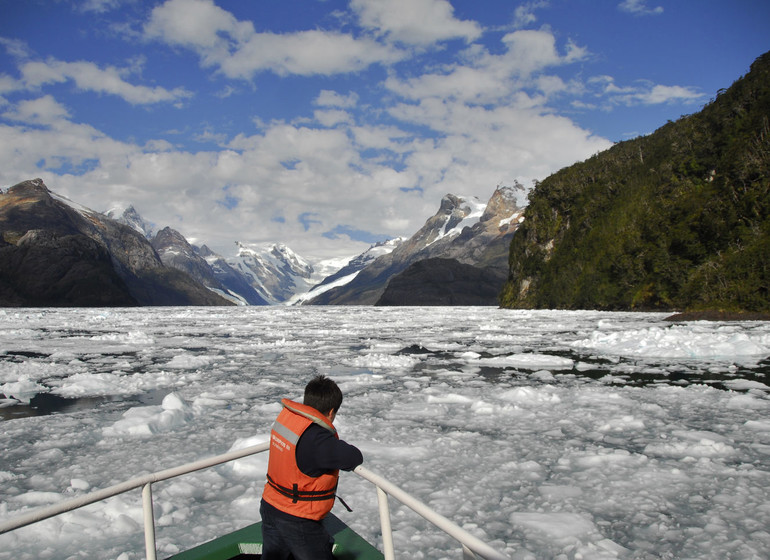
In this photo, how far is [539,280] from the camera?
241 ft

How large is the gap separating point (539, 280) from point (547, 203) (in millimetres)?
13914

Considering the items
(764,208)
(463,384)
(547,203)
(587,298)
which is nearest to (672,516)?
(463,384)

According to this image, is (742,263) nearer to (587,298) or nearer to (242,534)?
(587,298)

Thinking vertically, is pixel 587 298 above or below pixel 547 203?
below

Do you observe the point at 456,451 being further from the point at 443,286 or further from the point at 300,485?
the point at 443,286

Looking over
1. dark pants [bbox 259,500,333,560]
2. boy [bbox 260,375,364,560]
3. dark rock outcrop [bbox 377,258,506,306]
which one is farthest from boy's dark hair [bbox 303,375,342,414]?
dark rock outcrop [bbox 377,258,506,306]

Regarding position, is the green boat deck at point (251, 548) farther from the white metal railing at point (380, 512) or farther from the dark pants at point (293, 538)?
the white metal railing at point (380, 512)

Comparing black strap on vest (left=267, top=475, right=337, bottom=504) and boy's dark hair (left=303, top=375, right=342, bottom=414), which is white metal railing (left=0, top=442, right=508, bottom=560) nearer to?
black strap on vest (left=267, top=475, right=337, bottom=504)

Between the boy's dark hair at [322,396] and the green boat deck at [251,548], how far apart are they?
1.07 metres

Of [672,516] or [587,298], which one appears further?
[587,298]

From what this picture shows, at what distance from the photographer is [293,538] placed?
3109mm

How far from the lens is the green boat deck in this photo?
3.25 m

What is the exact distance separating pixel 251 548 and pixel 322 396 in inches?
53.5

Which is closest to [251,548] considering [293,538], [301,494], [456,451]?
[293,538]
